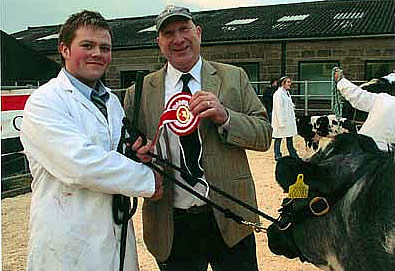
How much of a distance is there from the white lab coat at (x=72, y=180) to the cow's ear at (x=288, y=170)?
388 mm

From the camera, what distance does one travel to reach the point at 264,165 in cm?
873

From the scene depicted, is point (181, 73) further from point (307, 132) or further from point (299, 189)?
point (307, 132)

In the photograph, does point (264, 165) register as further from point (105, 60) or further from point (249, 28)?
point (249, 28)

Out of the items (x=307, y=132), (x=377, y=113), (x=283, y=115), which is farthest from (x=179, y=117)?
(x=283, y=115)

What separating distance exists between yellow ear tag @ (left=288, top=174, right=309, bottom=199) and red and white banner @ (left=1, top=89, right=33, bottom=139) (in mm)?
4404

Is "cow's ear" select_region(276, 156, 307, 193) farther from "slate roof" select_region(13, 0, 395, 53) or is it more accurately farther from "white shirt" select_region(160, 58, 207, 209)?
"slate roof" select_region(13, 0, 395, 53)

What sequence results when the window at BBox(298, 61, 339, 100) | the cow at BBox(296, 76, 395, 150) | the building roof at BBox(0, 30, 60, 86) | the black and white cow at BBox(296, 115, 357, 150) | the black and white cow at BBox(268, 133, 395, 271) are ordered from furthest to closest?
the window at BBox(298, 61, 339, 100)
the black and white cow at BBox(296, 115, 357, 150)
the building roof at BBox(0, 30, 60, 86)
the cow at BBox(296, 76, 395, 150)
the black and white cow at BBox(268, 133, 395, 271)

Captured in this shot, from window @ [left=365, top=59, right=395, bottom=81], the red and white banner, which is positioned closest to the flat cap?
the red and white banner

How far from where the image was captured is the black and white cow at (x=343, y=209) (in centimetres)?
145

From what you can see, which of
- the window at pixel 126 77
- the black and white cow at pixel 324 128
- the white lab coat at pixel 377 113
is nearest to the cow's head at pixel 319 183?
the white lab coat at pixel 377 113

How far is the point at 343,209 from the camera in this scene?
156cm

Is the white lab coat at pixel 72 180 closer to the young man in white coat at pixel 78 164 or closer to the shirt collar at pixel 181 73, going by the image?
the young man in white coat at pixel 78 164

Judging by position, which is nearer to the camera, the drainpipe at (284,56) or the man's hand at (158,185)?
the man's hand at (158,185)

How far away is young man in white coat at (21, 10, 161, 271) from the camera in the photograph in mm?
1611
